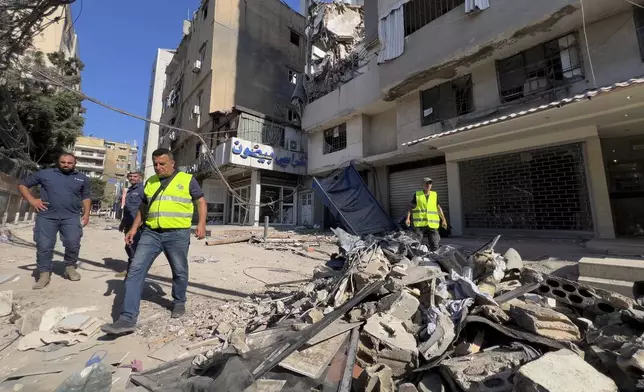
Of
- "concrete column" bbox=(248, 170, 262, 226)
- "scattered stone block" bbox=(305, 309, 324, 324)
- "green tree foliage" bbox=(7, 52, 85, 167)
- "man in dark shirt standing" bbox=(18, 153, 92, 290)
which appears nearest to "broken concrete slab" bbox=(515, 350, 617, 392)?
"scattered stone block" bbox=(305, 309, 324, 324)

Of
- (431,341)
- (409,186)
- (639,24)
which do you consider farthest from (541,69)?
(431,341)

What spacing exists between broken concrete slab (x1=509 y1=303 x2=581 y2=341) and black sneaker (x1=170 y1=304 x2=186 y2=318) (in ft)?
10.3

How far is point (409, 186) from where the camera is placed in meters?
11.2

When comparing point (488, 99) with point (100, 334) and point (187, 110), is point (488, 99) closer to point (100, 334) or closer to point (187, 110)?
point (100, 334)

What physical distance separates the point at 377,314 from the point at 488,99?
345 inches

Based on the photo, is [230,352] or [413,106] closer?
[230,352]

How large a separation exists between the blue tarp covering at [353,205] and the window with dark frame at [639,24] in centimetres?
729

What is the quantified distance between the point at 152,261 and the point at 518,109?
30.8 ft

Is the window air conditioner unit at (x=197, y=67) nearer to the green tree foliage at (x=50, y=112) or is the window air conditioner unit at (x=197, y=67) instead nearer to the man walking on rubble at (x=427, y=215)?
the green tree foliage at (x=50, y=112)

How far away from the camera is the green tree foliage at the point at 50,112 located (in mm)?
13953

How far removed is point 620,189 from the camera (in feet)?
24.2

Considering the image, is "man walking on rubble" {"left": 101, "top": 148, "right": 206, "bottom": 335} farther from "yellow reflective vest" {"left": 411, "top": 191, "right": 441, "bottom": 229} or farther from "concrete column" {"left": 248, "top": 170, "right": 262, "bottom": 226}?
"concrete column" {"left": 248, "top": 170, "right": 262, "bottom": 226}

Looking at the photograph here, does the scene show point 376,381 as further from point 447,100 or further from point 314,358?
point 447,100

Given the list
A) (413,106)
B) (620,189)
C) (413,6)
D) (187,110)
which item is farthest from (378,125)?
(187,110)
